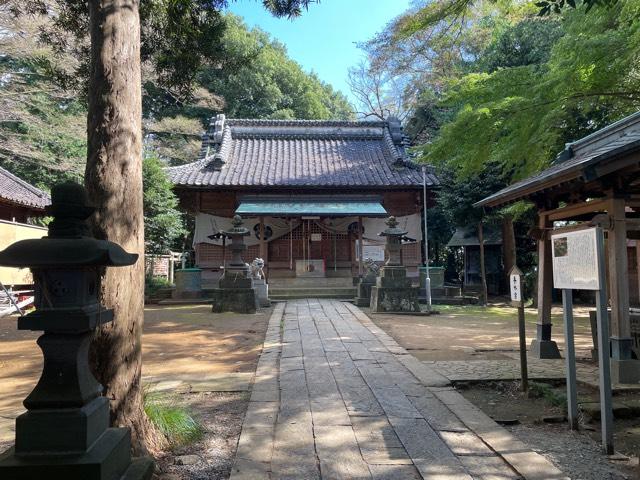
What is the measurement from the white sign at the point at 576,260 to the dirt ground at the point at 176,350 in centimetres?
315

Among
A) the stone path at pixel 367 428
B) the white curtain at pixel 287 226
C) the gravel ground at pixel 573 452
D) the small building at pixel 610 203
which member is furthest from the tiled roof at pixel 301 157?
the gravel ground at pixel 573 452

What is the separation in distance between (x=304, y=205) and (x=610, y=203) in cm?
1252

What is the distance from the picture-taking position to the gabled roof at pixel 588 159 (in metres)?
4.53

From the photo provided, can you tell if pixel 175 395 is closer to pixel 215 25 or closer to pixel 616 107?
pixel 215 25

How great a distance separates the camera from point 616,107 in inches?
363

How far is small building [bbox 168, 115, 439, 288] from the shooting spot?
17234mm

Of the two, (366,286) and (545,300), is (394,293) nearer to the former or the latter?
(366,286)

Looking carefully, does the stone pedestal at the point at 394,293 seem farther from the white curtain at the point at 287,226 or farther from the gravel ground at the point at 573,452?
the gravel ground at the point at 573,452

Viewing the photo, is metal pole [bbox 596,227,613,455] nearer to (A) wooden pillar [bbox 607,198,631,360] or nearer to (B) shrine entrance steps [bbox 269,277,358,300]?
(A) wooden pillar [bbox 607,198,631,360]

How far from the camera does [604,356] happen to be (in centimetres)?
343

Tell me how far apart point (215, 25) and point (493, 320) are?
9.55 metres

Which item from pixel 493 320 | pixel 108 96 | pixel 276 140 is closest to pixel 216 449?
pixel 108 96

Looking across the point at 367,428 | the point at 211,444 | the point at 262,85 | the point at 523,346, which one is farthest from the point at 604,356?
the point at 262,85

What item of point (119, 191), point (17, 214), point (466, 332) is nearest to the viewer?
point (119, 191)
